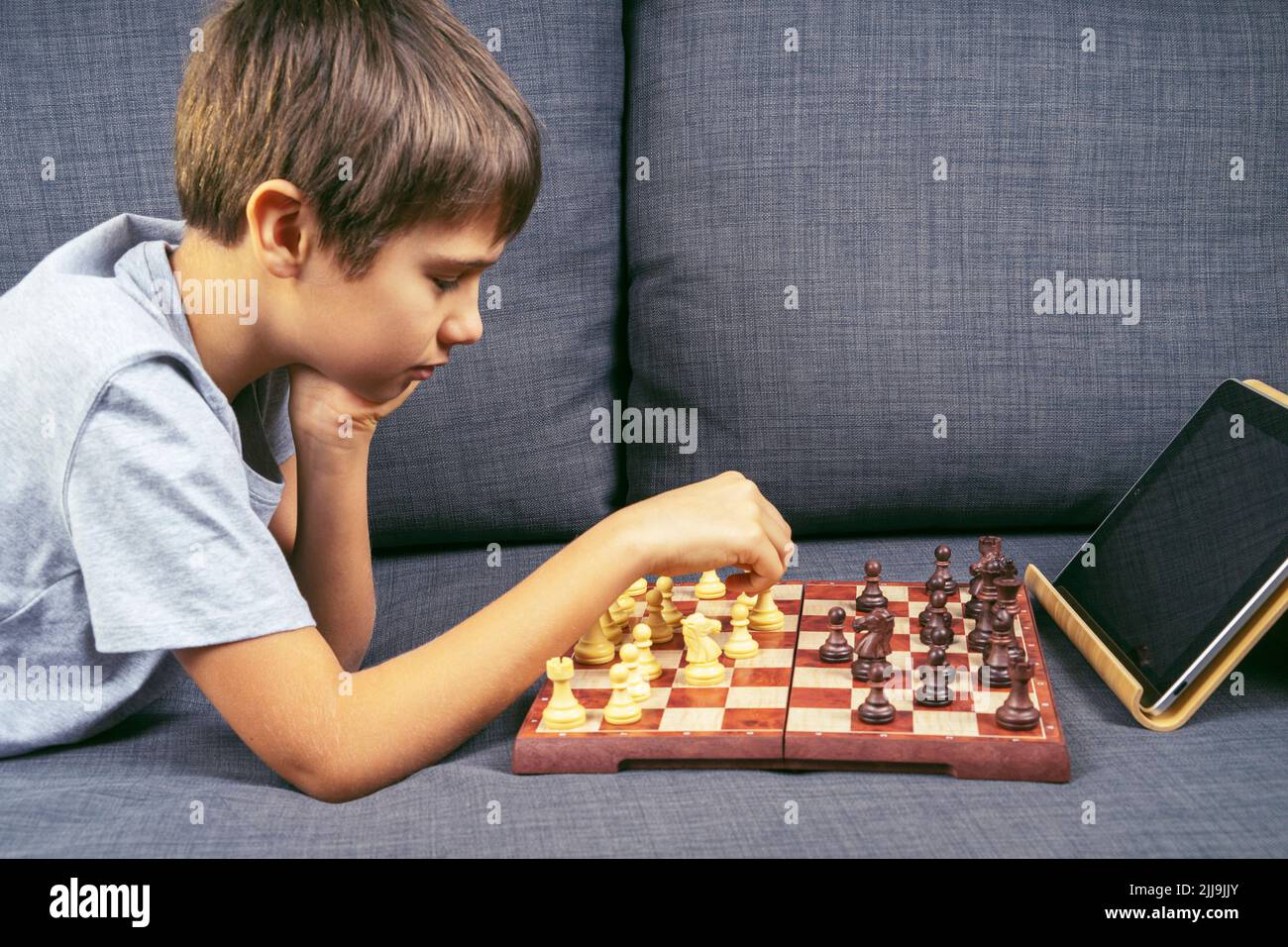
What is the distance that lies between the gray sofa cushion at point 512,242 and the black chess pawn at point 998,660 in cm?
62

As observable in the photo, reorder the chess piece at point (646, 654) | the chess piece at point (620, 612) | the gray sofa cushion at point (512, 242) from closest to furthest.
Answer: the chess piece at point (646, 654), the chess piece at point (620, 612), the gray sofa cushion at point (512, 242)

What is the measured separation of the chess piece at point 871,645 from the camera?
113 centimetres

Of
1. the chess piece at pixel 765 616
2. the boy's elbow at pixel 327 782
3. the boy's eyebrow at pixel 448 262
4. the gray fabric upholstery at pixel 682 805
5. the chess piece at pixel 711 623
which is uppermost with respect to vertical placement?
the boy's eyebrow at pixel 448 262

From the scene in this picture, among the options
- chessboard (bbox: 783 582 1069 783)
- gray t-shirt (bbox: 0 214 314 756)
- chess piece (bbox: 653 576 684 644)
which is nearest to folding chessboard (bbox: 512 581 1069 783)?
chessboard (bbox: 783 582 1069 783)

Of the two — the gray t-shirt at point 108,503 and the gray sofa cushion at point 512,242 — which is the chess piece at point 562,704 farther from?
the gray sofa cushion at point 512,242

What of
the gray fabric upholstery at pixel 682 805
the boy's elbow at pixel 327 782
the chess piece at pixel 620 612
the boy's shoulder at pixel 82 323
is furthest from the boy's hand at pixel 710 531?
the boy's shoulder at pixel 82 323

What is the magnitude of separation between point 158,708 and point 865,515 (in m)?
0.85

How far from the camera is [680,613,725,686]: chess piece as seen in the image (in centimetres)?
115

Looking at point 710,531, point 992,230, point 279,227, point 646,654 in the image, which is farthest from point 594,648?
point 992,230

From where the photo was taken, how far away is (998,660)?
1128 mm

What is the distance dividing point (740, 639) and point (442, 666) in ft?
0.96

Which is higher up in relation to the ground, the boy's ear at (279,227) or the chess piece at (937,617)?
the boy's ear at (279,227)

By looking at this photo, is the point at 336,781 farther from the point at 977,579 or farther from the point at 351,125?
the point at 977,579

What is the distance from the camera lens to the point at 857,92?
159 cm
